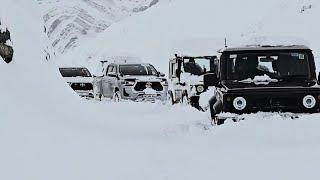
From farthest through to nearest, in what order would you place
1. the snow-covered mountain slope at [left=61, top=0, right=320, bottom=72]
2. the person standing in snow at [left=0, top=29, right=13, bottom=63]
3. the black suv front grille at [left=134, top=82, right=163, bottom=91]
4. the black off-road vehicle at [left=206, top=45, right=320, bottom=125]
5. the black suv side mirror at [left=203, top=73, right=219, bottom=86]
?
the snow-covered mountain slope at [left=61, top=0, right=320, bottom=72]
the black suv front grille at [left=134, top=82, right=163, bottom=91]
the black suv side mirror at [left=203, top=73, right=219, bottom=86]
the person standing in snow at [left=0, top=29, right=13, bottom=63]
the black off-road vehicle at [left=206, top=45, right=320, bottom=125]

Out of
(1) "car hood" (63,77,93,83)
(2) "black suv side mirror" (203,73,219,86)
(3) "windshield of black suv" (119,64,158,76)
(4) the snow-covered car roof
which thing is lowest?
(1) "car hood" (63,77,93,83)

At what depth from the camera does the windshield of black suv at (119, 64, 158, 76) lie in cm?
2086

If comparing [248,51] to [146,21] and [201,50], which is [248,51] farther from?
[146,21]

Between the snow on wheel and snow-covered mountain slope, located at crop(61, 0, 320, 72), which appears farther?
snow-covered mountain slope, located at crop(61, 0, 320, 72)

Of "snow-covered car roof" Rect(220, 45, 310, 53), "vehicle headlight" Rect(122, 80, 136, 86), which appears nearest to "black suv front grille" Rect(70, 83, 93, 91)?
"vehicle headlight" Rect(122, 80, 136, 86)

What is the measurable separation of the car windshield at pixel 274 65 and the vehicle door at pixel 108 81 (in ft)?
35.1

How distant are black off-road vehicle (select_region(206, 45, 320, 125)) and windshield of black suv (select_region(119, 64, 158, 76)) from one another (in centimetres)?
1021

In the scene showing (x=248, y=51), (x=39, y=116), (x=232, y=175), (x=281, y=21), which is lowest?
(x=232, y=175)

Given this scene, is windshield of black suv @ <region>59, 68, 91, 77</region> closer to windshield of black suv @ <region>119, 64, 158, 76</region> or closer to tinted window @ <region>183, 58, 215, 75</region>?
windshield of black suv @ <region>119, 64, 158, 76</region>

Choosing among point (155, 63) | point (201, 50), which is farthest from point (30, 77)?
point (155, 63)

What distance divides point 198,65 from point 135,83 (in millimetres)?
3032

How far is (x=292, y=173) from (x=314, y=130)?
269 cm

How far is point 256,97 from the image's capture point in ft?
31.7

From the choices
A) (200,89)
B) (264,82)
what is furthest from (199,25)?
(264,82)
